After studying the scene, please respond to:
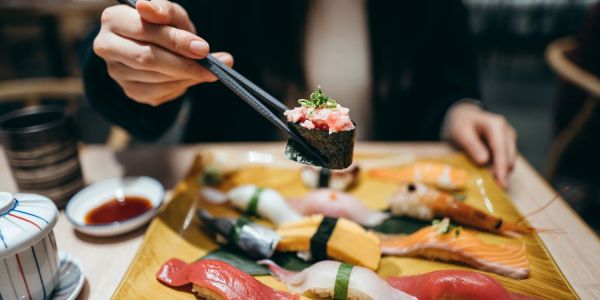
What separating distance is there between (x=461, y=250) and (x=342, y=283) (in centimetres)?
46

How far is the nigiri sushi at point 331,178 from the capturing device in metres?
1.81

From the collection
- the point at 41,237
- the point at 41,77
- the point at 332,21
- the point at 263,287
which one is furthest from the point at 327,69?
the point at 41,77

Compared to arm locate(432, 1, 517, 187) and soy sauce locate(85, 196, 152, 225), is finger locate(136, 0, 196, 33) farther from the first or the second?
arm locate(432, 1, 517, 187)

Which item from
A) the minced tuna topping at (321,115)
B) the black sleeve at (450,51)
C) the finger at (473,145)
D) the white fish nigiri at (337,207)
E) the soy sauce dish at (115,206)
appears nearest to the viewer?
the minced tuna topping at (321,115)

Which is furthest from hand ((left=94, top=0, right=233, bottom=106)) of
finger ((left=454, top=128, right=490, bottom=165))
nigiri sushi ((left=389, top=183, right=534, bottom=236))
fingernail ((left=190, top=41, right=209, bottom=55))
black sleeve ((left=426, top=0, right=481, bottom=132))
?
black sleeve ((left=426, top=0, right=481, bottom=132))

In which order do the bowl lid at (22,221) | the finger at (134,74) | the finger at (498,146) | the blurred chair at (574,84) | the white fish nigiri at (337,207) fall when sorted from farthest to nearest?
the blurred chair at (574,84), the finger at (498,146), the white fish nigiri at (337,207), the finger at (134,74), the bowl lid at (22,221)

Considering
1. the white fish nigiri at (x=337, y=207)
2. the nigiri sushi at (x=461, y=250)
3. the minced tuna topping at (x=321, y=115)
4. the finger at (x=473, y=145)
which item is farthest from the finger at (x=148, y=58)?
the finger at (x=473, y=145)

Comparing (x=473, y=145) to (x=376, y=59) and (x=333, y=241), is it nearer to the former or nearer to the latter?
(x=376, y=59)

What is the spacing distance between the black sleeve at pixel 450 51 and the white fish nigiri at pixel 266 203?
4.26 feet

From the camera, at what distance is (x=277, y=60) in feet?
8.25

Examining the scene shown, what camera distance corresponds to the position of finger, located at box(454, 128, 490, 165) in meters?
1.92

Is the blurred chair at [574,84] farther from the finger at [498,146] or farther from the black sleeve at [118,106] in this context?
the black sleeve at [118,106]

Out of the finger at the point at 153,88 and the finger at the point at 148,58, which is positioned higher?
the finger at the point at 148,58

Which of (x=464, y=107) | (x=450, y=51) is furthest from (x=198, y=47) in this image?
(x=450, y=51)
